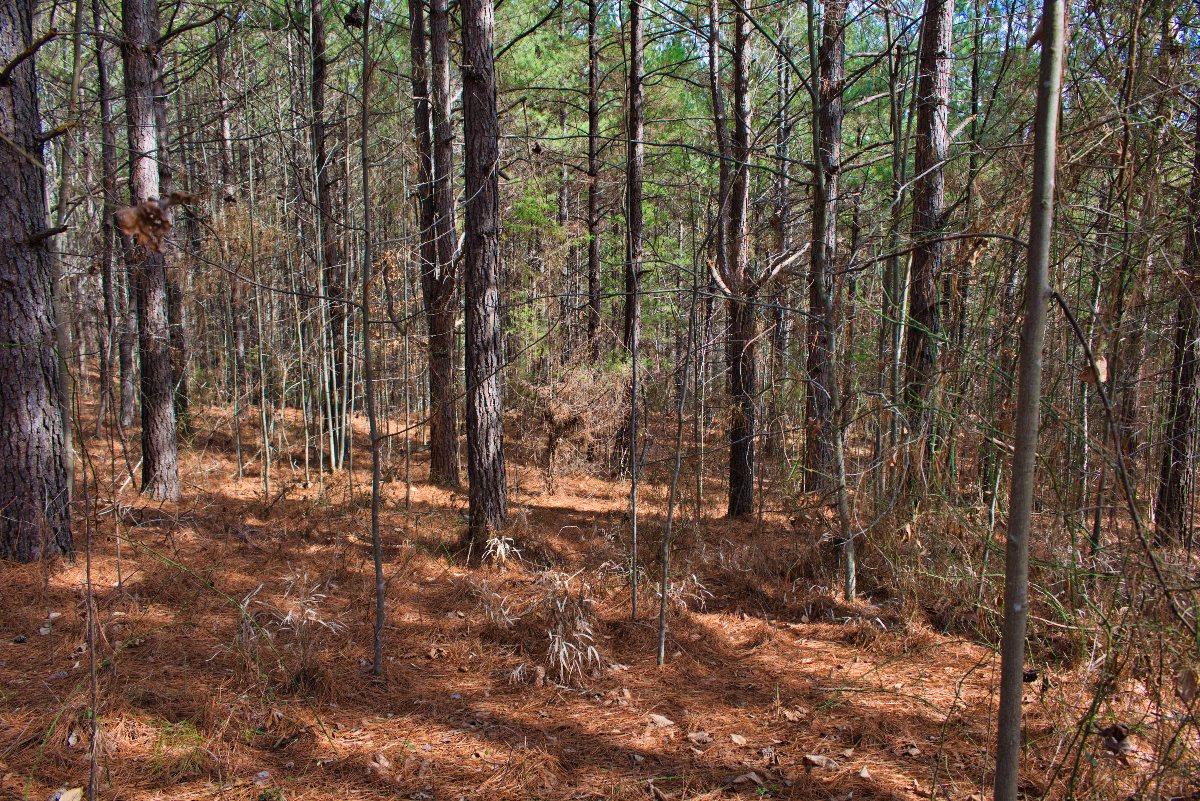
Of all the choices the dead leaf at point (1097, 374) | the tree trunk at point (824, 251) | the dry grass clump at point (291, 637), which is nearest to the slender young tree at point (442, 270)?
the dry grass clump at point (291, 637)

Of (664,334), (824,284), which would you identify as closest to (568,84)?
(664,334)

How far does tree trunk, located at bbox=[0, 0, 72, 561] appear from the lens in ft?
15.0

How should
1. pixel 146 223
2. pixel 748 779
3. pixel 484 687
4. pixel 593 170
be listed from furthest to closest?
1. pixel 593 170
2. pixel 484 687
3. pixel 748 779
4. pixel 146 223

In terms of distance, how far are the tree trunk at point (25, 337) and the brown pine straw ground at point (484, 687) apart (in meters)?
0.35

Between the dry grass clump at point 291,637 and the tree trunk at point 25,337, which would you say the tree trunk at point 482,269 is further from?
the tree trunk at point 25,337

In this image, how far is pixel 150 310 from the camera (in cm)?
753

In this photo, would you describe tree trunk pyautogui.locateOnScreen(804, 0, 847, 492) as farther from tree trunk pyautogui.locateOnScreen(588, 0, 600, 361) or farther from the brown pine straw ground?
tree trunk pyautogui.locateOnScreen(588, 0, 600, 361)

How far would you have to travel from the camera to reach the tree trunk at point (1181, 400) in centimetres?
347

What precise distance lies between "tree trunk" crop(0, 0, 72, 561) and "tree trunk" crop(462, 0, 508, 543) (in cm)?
281

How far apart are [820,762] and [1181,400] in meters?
4.07

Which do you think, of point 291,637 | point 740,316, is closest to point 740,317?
point 740,316

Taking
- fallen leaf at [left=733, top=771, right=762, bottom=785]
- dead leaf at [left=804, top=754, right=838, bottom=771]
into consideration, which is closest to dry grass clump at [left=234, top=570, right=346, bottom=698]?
fallen leaf at [left=733, top=771, right=762, bottom=785]

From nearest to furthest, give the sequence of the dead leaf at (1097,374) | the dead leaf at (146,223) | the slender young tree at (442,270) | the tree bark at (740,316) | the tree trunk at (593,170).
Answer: the dead leaf at (146,223)
the dead leaf at (1097,374)
the tree bark at (740,316)
the slender young tree at (442,270)
the tree trunk at (593,170)

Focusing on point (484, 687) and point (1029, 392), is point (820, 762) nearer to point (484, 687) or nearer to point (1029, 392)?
point (484, 687)
